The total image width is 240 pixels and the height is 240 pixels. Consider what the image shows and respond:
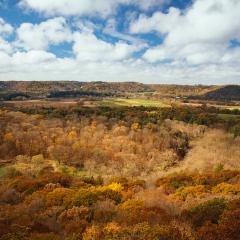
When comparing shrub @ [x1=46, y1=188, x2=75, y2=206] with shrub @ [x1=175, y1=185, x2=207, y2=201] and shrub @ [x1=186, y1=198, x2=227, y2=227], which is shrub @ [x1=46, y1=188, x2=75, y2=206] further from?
shrub @ [x1=186, y1=198, x2=227, y2=227]

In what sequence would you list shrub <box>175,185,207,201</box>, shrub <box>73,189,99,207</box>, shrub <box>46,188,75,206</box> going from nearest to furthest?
shrub <box>73,189,99,207</box> < shrub <box>46,188,75,206</box> < shrub <box>175,185,207,201</box>

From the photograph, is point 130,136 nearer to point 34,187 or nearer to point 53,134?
point 53,134

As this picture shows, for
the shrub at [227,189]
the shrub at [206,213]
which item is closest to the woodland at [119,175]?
the shrub at [206,213]

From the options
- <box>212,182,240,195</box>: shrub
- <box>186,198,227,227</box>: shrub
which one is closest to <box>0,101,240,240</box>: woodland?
<box>186,198,227,227</box>: shrub

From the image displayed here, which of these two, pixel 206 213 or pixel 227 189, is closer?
pixel 206 213

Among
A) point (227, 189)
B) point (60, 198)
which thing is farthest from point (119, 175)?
point (60, 198)

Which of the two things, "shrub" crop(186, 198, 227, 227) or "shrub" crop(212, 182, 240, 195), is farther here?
"shrub" crop(212, 182, 240, 195)

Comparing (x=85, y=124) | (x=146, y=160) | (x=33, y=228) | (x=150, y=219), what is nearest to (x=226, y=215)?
(x=150, y=219)

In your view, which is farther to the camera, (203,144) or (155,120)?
(155,120)

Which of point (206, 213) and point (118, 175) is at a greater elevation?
point (206, 213)

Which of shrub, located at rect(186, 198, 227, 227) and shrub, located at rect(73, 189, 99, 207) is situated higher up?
shrub, located at rect(186, 198, 227, 227)

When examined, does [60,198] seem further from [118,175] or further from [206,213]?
[118,175]
